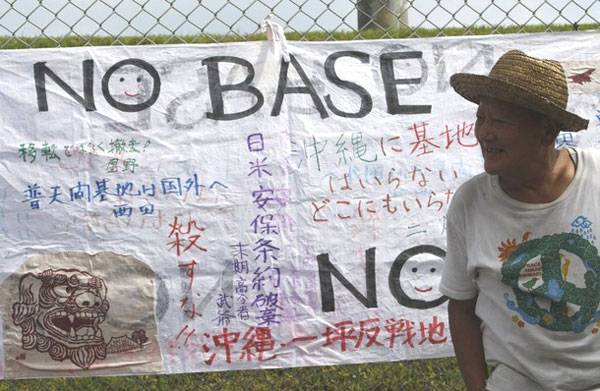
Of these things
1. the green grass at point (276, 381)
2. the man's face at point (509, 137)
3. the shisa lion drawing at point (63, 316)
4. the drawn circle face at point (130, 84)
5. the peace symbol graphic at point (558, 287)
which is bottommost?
the green grass at point (276, 381)

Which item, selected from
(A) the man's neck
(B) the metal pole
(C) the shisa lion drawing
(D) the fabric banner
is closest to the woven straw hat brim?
(A) the man's neck

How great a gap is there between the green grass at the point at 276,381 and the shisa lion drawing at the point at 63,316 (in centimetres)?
46

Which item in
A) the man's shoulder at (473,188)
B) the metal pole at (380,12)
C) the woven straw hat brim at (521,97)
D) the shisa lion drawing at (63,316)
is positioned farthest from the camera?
the metal pole at (380,12)

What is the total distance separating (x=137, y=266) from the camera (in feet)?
11.3

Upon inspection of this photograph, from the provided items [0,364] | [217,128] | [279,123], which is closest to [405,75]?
[279,123]

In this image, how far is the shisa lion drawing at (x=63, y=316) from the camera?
11.2 feet

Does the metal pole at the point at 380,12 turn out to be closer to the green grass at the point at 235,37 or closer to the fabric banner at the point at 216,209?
the green grass at the point at 235,37

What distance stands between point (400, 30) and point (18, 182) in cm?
193

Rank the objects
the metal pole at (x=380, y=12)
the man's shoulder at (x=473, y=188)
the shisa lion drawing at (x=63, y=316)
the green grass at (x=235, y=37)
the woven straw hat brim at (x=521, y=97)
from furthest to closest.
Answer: the green grass at (x=235, y=37)
the metal pole at (x=380, y=12)
the shisa lion drawing at (x=63, y=316)
the man's shoulder at (x=473, y=188)
the woven straw hat brim at (x=521, y=97)

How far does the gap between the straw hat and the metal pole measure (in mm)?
1474

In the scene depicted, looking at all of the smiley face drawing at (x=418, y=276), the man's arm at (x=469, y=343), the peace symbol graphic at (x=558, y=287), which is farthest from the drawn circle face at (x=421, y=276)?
the peace symbol graphic at (x=558, y=287)

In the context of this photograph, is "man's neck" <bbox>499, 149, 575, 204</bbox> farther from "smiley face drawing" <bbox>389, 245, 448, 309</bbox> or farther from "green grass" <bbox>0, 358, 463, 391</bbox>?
"green grass" <bbox>0, 358, 463, 391</bbox>

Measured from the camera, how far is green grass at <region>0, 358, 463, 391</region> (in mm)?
3848

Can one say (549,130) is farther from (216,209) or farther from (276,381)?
(276,381)
